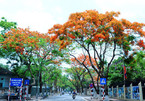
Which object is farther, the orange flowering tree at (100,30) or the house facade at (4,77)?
the house facade at (4,77)

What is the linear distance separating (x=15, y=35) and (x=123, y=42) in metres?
12.6

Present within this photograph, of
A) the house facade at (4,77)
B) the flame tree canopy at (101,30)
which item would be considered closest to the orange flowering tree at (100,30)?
the flame tree canopy at (101,30)

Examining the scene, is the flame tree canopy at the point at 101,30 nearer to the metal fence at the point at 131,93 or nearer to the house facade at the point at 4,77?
the metal fence at the point at 131,93

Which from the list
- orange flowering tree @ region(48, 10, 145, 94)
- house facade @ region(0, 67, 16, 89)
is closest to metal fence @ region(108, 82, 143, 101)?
orange flowering tree @ region(48, 10, 145, 94)

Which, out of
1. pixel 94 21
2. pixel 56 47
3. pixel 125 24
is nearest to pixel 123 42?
pixel 125 24

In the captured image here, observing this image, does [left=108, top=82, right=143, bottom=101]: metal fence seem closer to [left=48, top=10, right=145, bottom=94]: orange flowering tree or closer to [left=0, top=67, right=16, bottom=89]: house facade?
[left=48, top=10, right=145, bottom=94]: orange flowering tree

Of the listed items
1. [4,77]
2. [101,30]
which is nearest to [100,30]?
[101,30]

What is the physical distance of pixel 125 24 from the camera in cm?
1742

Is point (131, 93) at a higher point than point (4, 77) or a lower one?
lower

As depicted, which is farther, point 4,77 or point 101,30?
point 4,77

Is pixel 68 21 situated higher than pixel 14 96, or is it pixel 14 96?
pixel 68 21

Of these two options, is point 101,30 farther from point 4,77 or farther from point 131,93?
point 4,77

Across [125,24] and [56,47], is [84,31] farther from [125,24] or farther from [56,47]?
[56,47]

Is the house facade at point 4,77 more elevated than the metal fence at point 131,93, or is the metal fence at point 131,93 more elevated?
the house facade at point 4,77
